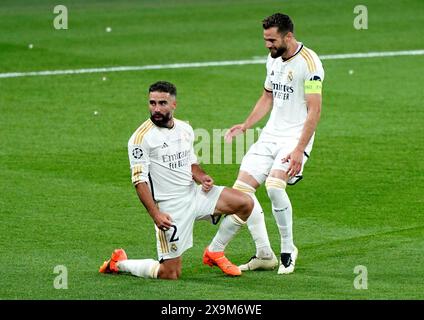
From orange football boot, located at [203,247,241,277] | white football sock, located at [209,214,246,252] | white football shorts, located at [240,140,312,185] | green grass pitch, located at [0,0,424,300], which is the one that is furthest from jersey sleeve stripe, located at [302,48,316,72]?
orange football boot, located at [203,247,241,277]

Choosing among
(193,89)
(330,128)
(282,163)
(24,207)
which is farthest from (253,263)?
(193,89)

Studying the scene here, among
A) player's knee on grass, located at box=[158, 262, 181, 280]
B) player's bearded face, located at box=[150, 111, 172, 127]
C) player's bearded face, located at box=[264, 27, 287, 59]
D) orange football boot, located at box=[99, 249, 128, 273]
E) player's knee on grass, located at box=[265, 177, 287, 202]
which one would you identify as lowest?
player's knee on grass, located at box=[158, 262, 181, 280]

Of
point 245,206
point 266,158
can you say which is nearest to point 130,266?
point 245,206

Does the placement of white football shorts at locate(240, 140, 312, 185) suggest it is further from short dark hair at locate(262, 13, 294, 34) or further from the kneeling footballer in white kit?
short dark hair at locate(262, 13, 294, 34)

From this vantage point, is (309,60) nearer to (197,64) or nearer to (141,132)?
(141,132)

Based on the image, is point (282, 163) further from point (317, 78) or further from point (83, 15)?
point (83, 15)

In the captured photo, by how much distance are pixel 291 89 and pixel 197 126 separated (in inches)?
209

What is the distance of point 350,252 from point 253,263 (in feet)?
3.07

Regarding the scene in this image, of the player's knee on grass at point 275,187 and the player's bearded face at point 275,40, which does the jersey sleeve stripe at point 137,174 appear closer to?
the player's knee on grass at point 275,187

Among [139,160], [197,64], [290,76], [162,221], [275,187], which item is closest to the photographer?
[162,221]

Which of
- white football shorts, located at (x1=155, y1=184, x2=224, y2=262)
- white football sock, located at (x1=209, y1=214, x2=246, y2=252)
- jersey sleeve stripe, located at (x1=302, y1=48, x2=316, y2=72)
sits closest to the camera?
white football shorts, located at (x1=155, y1=184, x2=224, y2=262)

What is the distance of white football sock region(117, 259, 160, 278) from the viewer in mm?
10727

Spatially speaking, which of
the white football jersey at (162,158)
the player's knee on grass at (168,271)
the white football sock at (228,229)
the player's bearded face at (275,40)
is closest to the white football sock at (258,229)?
the white football sock at (228,229)

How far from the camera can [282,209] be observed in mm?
11078
